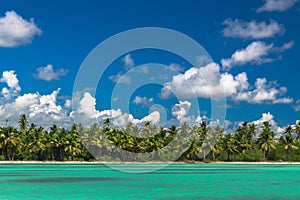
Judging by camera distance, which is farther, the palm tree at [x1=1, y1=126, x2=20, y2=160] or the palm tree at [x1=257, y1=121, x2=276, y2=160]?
the palm tree at [x1=257, y1=121, x2=276, y2=160]

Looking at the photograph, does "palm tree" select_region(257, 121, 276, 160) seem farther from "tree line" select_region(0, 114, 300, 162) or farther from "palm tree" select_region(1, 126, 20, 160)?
"palm tree" select_region(1, 126, 20, 160)

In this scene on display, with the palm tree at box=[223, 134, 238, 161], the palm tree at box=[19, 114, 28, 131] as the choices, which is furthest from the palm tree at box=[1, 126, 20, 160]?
the palm tree at box=[223, 134, 238, 161]

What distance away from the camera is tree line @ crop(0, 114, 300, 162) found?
→ 8431 cm

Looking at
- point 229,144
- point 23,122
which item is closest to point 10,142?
point 23,122

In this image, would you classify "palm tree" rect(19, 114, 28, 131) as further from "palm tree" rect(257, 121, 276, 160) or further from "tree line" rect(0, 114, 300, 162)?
"palm tree" rect(257, 121, 276, 160)

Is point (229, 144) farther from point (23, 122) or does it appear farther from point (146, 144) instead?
point (23, 122)

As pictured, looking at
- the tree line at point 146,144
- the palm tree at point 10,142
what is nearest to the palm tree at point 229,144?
the tree line at point 146,144

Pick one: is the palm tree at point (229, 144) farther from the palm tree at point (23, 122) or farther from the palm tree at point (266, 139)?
the palm tree at point (23, 122)

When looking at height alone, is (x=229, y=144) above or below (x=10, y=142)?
above

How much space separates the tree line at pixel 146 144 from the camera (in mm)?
84312

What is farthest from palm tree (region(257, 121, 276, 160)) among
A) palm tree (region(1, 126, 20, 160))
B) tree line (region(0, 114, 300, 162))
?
palm tree (region(1, 126, 20, 160))

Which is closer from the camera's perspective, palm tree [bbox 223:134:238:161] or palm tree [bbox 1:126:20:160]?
palm tree [bbox 1:126:20:160]

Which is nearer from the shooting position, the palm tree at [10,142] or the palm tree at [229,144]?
the palm tree at [10,142]

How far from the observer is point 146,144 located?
284ft
